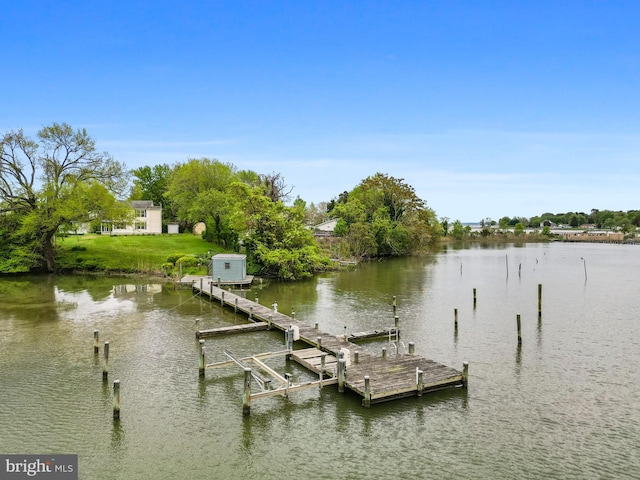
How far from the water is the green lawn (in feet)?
58.0

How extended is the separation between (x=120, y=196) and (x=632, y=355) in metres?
49.9

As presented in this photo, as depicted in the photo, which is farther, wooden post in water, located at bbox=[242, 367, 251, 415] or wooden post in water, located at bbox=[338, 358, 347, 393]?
wooden post in water, located at bbox=[338, 358, 347, 393]

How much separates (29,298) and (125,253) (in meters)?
19.1

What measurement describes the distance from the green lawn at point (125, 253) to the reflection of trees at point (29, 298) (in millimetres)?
4608

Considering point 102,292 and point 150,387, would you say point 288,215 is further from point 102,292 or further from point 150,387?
point 150,387

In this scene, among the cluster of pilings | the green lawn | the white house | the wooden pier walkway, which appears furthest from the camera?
the white house

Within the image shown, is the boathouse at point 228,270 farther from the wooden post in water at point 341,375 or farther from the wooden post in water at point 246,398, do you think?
the wooden post in water at point 246,398

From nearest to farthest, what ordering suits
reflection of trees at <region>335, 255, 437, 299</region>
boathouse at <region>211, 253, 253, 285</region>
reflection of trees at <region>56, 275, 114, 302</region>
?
1. reflection of trees at <region>56, 275, 114, 302</region>
2. boathouse at <region>211, 253, 253, 285</region>
3. reflection of trees at <region>335, 255, 437, 299</region>

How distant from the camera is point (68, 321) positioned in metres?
30.0

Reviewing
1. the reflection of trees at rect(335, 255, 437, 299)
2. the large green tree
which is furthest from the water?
the large green tree

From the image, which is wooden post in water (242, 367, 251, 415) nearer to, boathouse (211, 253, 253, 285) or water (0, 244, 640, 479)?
water (0, 244, 640, 479)

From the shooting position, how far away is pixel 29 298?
125ft

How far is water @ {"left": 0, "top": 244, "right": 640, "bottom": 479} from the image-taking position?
13594 millimetres

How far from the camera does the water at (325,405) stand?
44.6 feet
